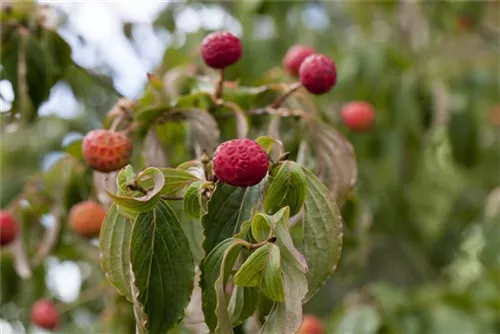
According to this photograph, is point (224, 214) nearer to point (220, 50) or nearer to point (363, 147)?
point (220, 50)

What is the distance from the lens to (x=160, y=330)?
1386 mm

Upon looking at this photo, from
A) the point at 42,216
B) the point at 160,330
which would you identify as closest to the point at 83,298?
the point at 42,216

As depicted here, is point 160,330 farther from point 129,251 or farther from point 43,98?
point 43,98

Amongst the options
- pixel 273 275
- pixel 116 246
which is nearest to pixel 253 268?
pixel 273 275

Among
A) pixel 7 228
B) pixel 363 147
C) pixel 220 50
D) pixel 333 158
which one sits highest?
pixel 220 50

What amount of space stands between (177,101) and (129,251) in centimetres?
51

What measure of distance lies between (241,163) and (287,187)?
122mm

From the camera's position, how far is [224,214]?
139cm

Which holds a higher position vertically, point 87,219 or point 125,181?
point 125,181

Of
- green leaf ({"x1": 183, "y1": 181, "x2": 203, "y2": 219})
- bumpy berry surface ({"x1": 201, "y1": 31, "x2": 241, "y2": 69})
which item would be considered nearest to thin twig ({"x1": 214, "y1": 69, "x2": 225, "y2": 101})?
bumpy berry surface ({"x1": 201, "y1": 31, "x2": 241, "y2": 69})

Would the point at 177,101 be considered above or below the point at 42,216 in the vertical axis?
above

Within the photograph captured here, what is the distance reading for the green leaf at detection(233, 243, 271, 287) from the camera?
125cm

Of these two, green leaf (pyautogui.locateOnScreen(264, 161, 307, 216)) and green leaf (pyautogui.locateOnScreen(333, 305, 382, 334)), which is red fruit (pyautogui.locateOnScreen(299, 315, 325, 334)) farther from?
green leaf (pyautogui.locateOnScreen(264, 161, 307, 216))

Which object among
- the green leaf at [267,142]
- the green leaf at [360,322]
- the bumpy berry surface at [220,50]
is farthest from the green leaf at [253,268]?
the green leaf at [360,322]
